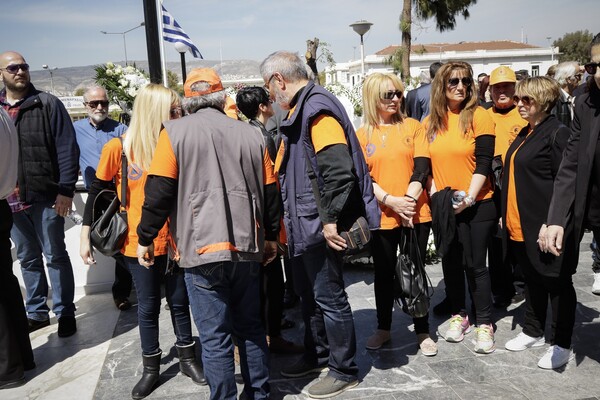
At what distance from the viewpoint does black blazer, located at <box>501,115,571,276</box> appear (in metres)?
3.30

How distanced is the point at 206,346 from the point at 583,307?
3.30 meters

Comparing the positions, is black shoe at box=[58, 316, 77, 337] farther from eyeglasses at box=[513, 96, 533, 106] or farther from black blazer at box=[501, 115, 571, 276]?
eyeglasses at box=[513, 96, 533, 106]

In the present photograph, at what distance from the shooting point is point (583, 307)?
434 centimetres

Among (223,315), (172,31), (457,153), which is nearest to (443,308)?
(457,153)

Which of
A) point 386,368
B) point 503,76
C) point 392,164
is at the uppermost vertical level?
point 503,76

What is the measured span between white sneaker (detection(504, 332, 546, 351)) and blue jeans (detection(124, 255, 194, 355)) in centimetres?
224

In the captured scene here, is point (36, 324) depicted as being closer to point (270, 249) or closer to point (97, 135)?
A: point (97, 135)

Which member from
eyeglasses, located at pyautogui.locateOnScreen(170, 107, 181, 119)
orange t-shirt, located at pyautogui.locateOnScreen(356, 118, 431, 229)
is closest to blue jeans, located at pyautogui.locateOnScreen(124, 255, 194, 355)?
eyeglasses, located at pyautogui.locateOnScreen(170, 107, 181, 119)

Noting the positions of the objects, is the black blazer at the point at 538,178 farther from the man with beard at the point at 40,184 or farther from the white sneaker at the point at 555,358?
the man with beard at the point at 40,184

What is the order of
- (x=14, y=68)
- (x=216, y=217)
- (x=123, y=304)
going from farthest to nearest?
1. (x=123, y=304)
2. (x=14, y=68)
3. (x=216, y=217)

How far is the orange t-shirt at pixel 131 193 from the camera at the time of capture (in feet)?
10.3

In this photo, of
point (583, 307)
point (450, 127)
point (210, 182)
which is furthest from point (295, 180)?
point (583, 307)

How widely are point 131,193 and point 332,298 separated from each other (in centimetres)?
138

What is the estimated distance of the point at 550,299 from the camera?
346 centimetres
